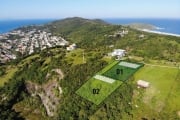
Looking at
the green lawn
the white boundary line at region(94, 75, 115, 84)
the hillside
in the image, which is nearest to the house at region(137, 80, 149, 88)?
the hillside

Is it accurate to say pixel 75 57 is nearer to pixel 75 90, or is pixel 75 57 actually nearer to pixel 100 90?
pixel 75 90

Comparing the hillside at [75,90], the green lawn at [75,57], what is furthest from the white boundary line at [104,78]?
the green lawn at [75,57]

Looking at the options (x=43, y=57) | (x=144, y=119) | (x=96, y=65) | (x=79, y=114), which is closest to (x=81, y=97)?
(x=79, y=114)

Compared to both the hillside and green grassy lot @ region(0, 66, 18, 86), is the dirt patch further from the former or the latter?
green grassy lot @ region(0, 66, 18, 86)

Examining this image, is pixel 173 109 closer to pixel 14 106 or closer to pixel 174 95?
pixel 174 95

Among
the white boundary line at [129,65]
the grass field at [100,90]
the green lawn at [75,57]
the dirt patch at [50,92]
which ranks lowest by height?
the dirt patch at [50,92]

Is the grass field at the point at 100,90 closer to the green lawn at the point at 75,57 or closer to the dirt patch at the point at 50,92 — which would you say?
the dirt patch at the point at 50,92
